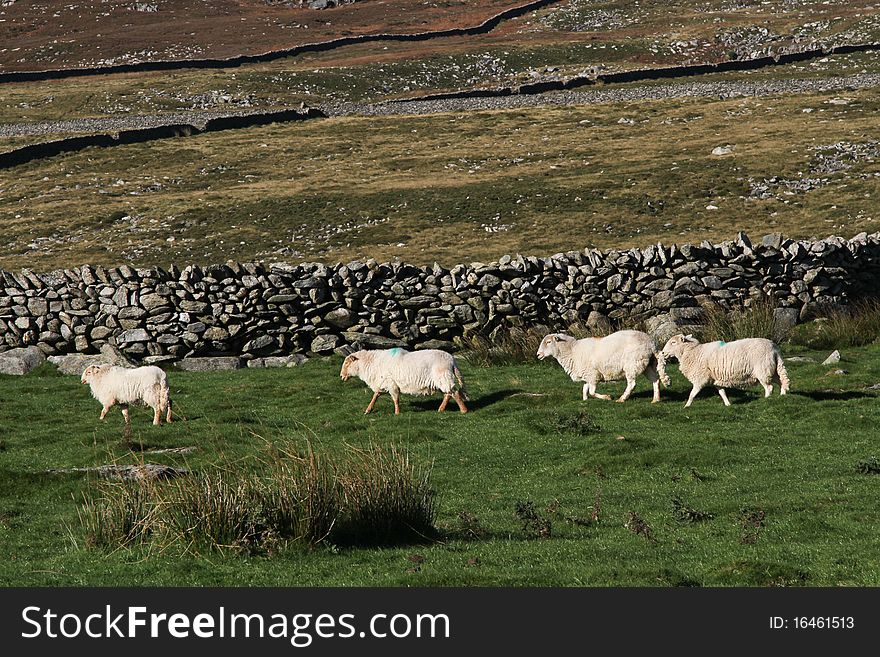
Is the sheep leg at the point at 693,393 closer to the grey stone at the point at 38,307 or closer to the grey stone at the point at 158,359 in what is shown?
the grey stone at the point at 158,359

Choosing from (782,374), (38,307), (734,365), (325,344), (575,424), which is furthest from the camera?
(38,307)

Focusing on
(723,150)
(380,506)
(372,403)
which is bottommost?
(372,403)

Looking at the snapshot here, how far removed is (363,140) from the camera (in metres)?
62.8

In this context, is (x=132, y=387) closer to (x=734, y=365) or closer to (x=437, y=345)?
(x=437, y=345)

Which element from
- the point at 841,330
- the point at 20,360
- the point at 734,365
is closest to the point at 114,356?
the point at 20,360

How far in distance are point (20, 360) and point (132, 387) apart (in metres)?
7.91

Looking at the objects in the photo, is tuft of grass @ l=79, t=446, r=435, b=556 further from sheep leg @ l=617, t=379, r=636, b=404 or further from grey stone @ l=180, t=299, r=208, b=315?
grey stone @ l=180, t=299, r=208, b=315

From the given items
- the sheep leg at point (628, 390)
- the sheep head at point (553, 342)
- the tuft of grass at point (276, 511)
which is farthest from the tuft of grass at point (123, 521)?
the sheep head at point (553, 342)

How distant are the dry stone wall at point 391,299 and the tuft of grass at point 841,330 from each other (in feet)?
3.78

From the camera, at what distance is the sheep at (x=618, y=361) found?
17.8 m

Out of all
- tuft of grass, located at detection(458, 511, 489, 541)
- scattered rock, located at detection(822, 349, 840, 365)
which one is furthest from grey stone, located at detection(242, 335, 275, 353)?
tuft of grass, located at detection(458, 511, 489, 541)

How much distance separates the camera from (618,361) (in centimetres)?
1800
